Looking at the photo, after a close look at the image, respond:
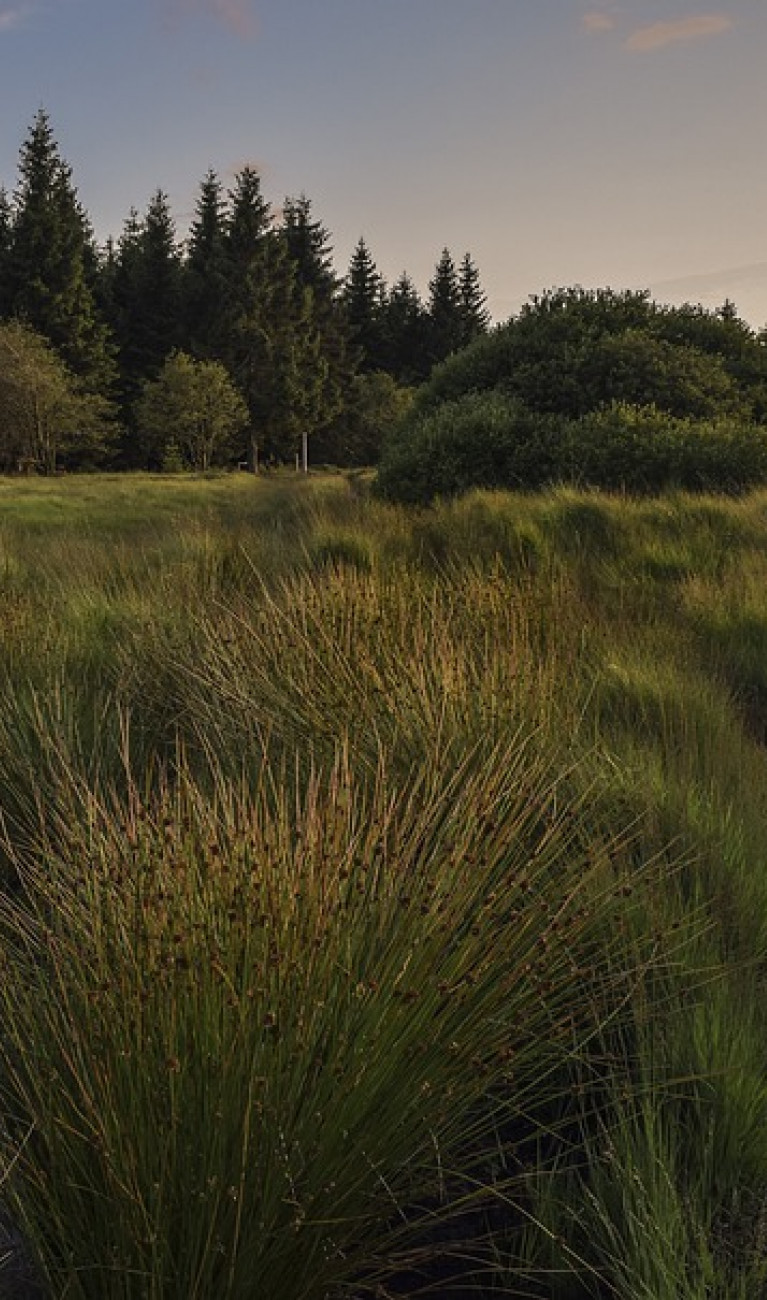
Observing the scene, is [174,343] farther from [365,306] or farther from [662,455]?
[662,455]

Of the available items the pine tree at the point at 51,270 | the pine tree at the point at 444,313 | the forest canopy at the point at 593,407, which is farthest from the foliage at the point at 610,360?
the pine tree at the point at 444,313

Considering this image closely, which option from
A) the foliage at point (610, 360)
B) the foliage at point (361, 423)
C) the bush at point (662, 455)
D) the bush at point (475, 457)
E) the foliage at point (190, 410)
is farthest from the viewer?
the foliage at point (361, 423)

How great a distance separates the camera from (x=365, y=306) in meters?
61.7

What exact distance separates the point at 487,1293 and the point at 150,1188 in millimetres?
774

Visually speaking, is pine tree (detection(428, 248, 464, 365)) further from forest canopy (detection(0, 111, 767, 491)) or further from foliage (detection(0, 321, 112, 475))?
foliage (detection(0, 321, 112, 475))

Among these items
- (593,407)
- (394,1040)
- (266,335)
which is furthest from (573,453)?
(266,335)

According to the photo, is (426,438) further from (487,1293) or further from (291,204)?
(291,204)

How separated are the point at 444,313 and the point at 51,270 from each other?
24066 millimetres

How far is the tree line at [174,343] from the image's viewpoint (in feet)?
139

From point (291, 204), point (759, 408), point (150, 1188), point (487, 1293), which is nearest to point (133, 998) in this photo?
point (150, 1188)

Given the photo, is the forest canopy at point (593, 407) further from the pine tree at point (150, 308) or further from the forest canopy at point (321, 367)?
the pine tree at point (150, 308)

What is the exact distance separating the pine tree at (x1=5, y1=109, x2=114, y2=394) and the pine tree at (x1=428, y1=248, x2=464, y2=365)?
70.5ft

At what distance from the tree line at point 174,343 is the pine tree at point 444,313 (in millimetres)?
895

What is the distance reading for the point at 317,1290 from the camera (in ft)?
5.74
